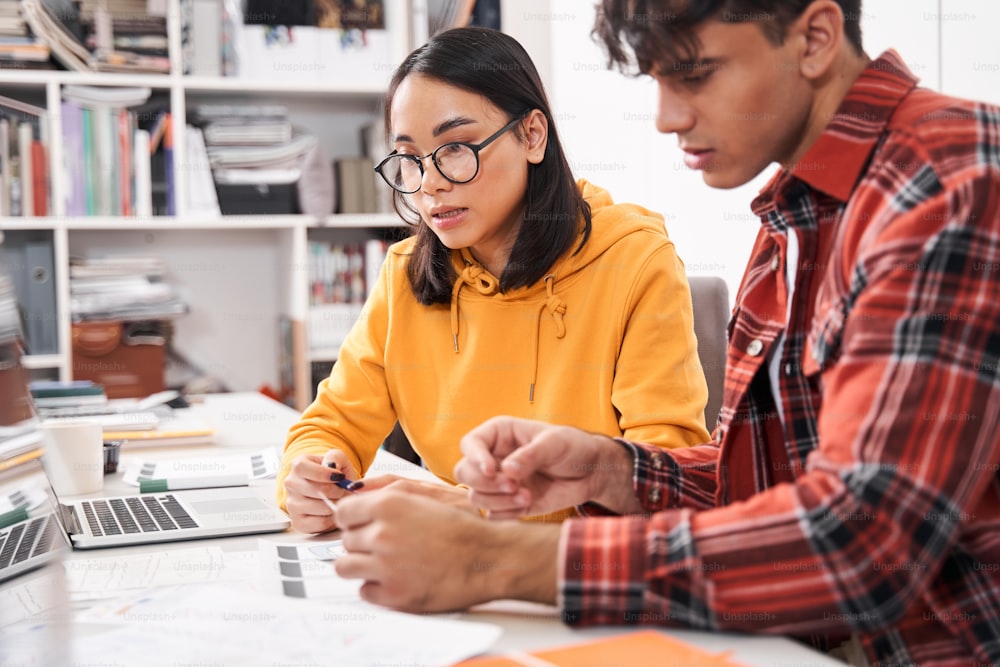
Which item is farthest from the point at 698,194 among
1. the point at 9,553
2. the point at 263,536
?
the point at 9,553

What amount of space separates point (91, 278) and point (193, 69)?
729 millimetres

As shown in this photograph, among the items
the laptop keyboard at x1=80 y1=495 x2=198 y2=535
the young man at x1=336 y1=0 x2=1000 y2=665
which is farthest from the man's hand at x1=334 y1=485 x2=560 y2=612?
the laptop keyboard at x1=80 y1=495 x2=198 y2=535

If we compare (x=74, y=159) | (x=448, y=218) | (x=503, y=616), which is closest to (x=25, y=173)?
(x=74, y=159)

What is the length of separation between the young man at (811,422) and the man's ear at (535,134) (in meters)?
0.57

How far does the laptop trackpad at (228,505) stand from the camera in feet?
4.07

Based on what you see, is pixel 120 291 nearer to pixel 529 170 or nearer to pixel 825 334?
pixel 529 170

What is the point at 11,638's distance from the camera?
726mm

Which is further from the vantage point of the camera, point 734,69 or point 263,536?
point 263,536

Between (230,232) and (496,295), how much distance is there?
2.01 m

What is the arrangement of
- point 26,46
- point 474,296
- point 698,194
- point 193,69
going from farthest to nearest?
point 193,69 < point 26,46 < point 698,194 < point 474,296

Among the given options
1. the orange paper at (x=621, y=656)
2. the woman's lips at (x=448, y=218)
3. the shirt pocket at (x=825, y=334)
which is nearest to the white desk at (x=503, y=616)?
the orange paper at (x=621, y=656)

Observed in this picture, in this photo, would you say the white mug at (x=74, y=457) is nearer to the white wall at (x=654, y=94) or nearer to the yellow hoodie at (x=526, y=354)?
the yellow hoodie at (x=526, y=354)

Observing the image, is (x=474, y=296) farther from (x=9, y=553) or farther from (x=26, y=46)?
(x=26, y=46)

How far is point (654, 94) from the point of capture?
1859mm
